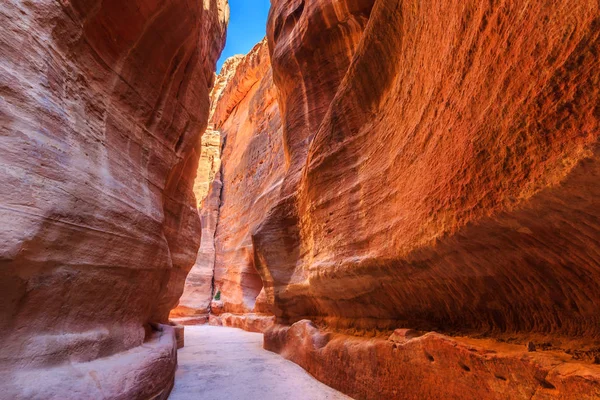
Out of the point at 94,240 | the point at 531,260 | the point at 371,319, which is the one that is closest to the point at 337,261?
the point at 371,319

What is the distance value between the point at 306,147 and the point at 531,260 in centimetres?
660

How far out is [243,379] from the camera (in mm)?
4949

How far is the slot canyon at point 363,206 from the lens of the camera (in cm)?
199

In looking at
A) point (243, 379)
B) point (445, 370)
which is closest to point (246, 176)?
point (243, 379)

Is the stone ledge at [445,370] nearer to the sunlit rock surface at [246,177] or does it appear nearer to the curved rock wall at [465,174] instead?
the curved rock wall at [465,174]

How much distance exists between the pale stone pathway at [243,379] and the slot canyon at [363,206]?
0.20ft

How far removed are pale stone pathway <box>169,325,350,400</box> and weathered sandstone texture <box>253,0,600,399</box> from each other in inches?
14.6

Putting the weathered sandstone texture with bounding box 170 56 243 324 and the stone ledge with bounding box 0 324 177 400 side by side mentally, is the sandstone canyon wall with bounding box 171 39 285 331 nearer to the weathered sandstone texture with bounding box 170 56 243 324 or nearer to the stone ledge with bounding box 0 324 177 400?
the weathered sandstone texture with bounding box 170 56 243 324

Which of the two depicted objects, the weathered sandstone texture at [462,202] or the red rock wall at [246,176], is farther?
the red rock wall at [246,176]

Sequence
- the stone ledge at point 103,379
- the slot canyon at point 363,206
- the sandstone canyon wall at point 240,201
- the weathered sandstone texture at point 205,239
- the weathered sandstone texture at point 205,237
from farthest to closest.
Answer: the weathered sandstone texture at point 205,237, the weathered sandstone texture at point 205,239, the sandstone canyon wall at point 240,201, the stone ledge at point 103,379, the slot canyon at point 363,206

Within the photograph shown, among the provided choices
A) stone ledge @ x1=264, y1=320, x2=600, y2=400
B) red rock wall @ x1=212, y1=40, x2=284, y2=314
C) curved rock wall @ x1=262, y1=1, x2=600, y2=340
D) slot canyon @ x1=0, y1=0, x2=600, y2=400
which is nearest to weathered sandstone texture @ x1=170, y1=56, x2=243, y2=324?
red rock wall @ x1=212, y1=40, x2=284, y2=314

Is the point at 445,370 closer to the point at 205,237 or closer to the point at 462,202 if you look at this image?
the point at 462,202

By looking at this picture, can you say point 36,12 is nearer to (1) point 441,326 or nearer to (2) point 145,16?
(2) point 145,16

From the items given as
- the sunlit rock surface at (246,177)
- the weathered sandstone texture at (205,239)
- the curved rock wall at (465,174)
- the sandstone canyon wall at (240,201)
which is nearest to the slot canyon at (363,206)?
the curved rock wall at (465,174)
